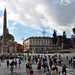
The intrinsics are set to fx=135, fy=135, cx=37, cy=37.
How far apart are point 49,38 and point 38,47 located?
39.8 feet

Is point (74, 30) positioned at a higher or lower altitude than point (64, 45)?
higher

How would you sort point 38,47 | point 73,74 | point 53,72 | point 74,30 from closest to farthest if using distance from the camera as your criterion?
point 53,72 < point 73,74 < point 74,30 < point 38,47

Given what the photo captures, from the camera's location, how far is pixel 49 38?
368 feet

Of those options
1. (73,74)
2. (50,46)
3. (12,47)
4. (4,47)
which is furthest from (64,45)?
(73,74)

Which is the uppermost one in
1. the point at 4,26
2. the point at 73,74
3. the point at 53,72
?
the point at 4,26

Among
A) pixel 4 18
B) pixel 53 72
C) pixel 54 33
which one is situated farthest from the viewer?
pixel 54 33

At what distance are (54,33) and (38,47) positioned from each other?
1122 inches

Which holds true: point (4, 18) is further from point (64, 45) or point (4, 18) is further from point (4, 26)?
point (64, 45)

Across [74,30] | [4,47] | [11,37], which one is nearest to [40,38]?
[11,37]

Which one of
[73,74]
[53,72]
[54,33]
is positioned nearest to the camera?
[53,72]

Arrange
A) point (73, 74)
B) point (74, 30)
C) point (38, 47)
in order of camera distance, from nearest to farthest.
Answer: point (73, 74)
point (74, 30)
point (38, 47)

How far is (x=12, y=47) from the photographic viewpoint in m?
102

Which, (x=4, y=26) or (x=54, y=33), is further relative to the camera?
(x=54, y=33)

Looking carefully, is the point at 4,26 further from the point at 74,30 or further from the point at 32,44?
the point at 32,44
